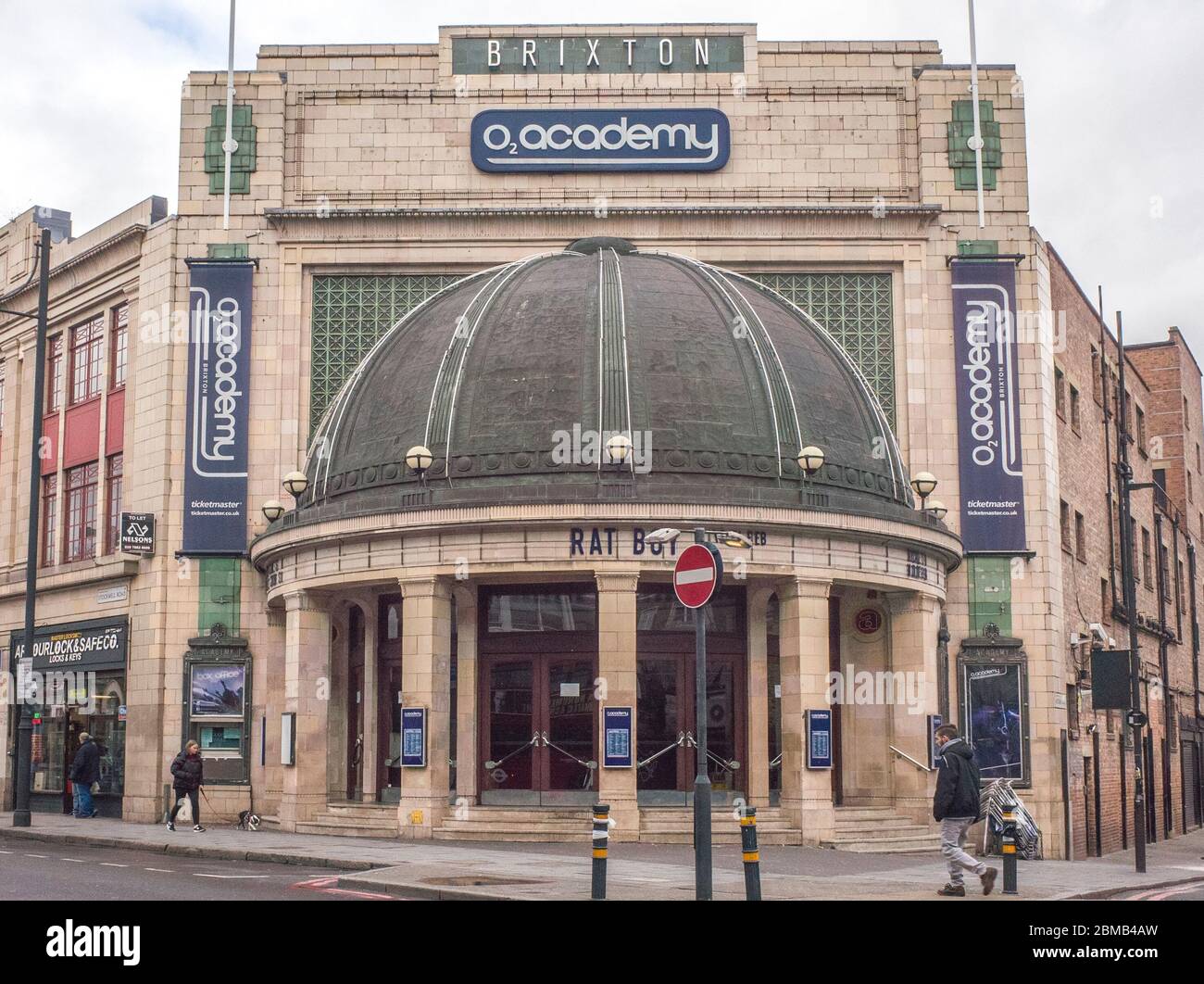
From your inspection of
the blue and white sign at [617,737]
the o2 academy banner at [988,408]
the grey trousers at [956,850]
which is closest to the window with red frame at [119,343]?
the blue and white sign at [617,737]

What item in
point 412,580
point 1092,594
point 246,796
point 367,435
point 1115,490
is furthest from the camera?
point 1115,490

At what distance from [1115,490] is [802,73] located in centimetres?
1708

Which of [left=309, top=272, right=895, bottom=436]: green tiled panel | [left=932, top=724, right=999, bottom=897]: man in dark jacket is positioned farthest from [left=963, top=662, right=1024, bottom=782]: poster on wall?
[left=932, top=724, right=999, bottom=897]: man in dark jacket

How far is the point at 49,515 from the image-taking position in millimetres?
44781

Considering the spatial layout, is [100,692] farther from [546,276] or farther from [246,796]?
[546,276]

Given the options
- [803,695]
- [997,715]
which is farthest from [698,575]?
[997,715]

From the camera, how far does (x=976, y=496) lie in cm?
3772

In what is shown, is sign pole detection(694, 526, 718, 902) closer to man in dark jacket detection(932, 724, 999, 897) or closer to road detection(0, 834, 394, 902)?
man in dark jacket detection(932, 724, 999, 897)

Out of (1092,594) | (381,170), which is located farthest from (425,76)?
(1092,594)

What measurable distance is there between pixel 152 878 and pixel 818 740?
535 inches

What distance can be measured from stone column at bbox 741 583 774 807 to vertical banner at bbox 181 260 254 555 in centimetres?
1320

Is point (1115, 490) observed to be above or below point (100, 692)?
above

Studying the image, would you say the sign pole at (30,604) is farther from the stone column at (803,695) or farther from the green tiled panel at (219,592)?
the stone column at (803,695)

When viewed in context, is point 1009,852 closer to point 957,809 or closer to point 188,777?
point 957,809
